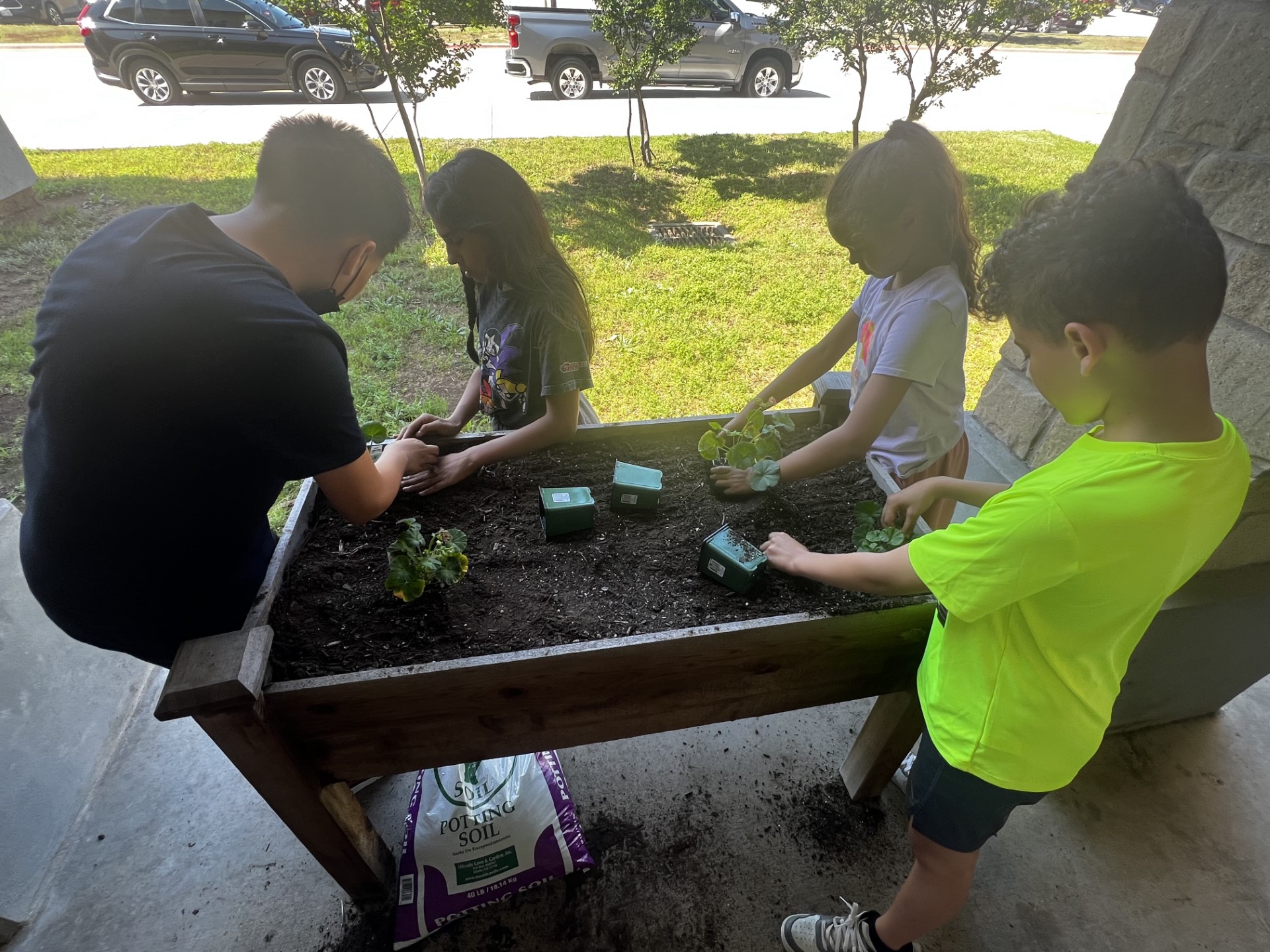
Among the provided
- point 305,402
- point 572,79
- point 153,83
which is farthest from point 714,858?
point 153,83

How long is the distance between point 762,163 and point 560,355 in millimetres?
6599

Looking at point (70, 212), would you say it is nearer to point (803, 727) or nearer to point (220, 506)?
point (220, 506)

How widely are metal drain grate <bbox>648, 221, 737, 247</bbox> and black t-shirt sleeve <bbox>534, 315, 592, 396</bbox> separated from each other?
164 inches

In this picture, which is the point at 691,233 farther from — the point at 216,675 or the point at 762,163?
the point at 216,675

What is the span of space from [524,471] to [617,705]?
721 mm

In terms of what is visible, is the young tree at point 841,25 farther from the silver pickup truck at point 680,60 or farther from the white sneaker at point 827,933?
the white sneaker at point 827,933

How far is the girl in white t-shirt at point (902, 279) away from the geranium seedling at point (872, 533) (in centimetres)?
15

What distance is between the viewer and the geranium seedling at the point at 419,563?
4.55ft

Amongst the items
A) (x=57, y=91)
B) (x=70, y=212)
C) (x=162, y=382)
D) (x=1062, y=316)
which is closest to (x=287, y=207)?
(x=162, y=382)

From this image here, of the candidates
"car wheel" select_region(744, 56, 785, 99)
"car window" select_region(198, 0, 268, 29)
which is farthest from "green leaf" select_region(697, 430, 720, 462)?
"car wheel" select_region(744, 56, 785, 99)

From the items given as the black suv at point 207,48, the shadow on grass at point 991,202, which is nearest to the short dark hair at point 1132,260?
the shadow on grass at point 991,202

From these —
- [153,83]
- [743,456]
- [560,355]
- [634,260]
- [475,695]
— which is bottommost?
[634,260]

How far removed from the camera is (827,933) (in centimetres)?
163

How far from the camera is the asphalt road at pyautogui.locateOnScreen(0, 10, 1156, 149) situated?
7.54 m
